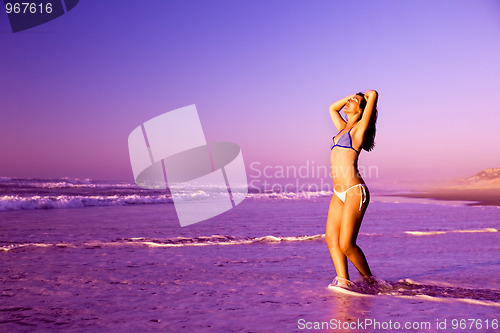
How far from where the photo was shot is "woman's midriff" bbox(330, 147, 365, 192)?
14.3 feet

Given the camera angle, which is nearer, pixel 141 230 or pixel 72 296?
pixel 72 296

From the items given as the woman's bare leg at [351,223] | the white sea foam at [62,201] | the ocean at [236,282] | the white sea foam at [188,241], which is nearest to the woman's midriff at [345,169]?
the woman's bare leg at [351,223]

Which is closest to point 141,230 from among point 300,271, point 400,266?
point 300,271

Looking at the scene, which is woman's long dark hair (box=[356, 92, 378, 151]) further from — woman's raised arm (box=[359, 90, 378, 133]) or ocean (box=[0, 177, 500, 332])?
ocean (box=[0, 177, 500, 332])

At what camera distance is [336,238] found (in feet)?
14.5

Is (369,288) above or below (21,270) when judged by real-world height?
below

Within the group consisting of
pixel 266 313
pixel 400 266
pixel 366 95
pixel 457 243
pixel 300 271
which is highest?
pixel 366 95

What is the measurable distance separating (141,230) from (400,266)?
6142mm

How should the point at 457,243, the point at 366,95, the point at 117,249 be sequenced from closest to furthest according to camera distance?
1. the point at 366,95
2. the point at 117,249
3. the point at 457,243

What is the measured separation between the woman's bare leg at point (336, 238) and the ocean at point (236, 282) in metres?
0.31

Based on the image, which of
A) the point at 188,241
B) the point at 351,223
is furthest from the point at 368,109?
the point at 188,241

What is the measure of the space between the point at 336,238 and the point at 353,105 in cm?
152

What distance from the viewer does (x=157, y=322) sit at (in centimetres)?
326

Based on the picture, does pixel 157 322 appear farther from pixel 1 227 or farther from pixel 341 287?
pixel 1 227
